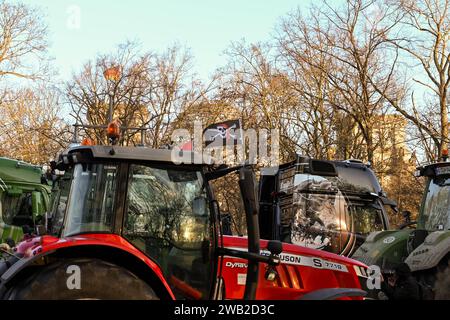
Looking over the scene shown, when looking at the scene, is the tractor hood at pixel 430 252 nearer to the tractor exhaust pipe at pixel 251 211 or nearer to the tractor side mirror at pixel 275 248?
the tractor side mirror at pixel 275 248

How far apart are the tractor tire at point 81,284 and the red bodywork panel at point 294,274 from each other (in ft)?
4.99

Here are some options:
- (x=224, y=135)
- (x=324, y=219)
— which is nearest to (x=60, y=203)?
(x=224, y=135)

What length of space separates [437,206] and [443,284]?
1.92m

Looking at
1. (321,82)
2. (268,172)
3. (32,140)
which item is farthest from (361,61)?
(32,140)

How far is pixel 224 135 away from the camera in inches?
202

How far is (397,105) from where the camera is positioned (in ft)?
81.6

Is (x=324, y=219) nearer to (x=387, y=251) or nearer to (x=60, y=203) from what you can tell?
(x=387, y=251)

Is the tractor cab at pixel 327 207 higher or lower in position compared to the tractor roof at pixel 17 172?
lower

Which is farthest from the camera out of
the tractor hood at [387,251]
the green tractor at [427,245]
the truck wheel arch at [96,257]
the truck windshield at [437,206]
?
the truck windshield at [437,206]

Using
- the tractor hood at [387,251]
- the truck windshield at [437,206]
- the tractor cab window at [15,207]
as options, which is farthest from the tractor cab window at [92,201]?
the tractor cab window at [15,207]

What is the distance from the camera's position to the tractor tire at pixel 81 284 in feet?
13.8

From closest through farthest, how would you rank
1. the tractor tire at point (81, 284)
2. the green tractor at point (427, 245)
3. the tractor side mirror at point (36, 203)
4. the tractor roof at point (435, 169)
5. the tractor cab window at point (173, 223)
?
1. the tractor tire at point (81, 284)
2. the tractor cab window at point (173, 223)
3. the green tractor at point (427, 245)
4. the tractor roof at point (435, 169)
5. the tractor side mirror at point (36, 203)
